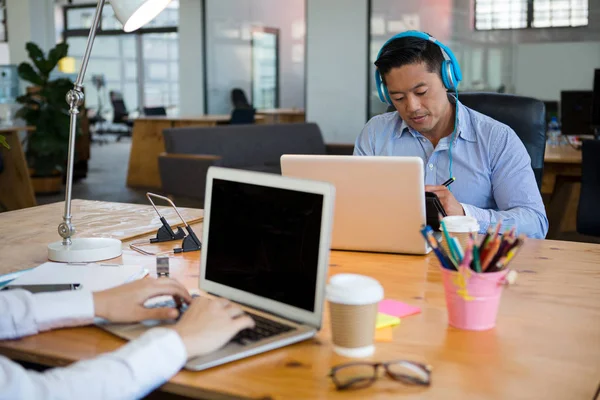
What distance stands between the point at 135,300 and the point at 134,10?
887 mm

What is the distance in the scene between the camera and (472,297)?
1.21 metres

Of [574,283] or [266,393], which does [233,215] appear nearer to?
[266,393]

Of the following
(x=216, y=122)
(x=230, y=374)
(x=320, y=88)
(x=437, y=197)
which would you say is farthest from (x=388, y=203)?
(x=216, y=122)

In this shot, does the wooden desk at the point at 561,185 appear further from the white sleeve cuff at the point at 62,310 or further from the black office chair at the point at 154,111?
the black office chair at the point at 154,111

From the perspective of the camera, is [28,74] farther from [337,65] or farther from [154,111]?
[154,111]

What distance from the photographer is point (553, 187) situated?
13.6 ft

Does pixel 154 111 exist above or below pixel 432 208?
above

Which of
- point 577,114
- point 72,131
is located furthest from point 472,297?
point 577,114

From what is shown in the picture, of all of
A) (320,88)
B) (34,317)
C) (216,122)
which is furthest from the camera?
(216,122)

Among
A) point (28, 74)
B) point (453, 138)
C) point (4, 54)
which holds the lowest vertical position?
point (453, 138)

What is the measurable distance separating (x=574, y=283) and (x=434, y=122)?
833 millimetres

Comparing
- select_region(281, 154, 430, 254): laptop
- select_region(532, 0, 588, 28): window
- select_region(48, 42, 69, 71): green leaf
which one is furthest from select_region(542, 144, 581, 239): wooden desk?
select_region(48, 42, 69, 71): green leaf

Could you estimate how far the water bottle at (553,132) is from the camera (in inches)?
197

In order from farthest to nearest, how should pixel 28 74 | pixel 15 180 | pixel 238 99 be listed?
pixel 238 99, pixel 28 74, pixel 15 180
